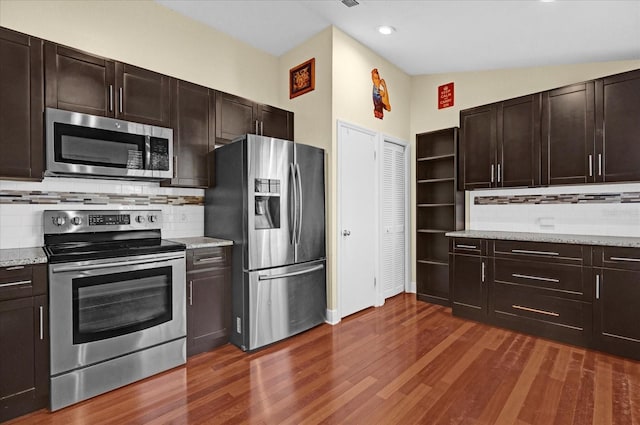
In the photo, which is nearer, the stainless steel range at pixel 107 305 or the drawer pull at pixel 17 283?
the drawer pull at pixel 17 283

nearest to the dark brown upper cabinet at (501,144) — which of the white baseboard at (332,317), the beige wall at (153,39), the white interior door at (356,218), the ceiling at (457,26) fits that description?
the ceiling at (457,26)

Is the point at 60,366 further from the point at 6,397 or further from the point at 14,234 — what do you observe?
the point at 14,234

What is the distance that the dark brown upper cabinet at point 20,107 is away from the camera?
2.20 metres

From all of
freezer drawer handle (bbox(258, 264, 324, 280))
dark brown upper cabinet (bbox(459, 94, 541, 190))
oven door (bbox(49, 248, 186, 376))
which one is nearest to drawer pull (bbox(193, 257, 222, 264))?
oven door (bbox(49, 248, 186, 376))

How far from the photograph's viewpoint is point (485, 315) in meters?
3.62

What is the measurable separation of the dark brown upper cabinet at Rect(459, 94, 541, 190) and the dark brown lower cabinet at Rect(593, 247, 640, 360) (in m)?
1.07

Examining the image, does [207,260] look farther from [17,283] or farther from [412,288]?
[412,288]

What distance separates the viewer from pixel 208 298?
298 cm

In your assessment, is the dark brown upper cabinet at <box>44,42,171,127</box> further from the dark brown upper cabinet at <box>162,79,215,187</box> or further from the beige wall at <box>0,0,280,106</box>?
the beige wall at <box>0,0,280,106</box>

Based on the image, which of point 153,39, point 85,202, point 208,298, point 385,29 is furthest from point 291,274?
point 385,29

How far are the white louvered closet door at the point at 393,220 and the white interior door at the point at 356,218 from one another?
0.25m

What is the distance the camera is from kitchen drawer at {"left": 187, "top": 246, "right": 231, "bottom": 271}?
2.87 m

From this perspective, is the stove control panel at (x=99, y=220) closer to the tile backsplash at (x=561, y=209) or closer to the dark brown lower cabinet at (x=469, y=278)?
the dark brown lower cabinet at (x=469, y=278)

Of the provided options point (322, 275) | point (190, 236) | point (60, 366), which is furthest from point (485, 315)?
point (60, 366)
